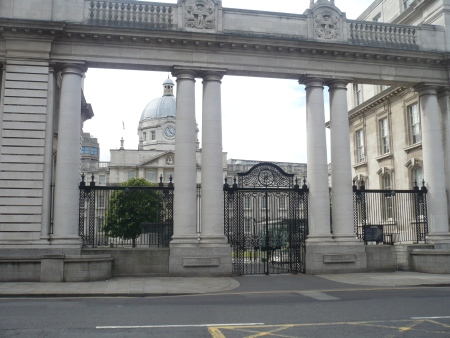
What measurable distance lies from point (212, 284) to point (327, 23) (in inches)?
542

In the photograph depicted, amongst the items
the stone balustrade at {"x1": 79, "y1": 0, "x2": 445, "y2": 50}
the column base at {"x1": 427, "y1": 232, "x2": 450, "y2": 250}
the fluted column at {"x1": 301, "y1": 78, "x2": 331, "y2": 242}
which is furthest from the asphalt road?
the stone balustrade at {"x1": 79, "y1": 0, "x2": 445, "y2": 50}

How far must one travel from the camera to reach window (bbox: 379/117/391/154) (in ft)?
109

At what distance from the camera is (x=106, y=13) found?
21.9 metres

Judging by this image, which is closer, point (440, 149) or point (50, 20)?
point (50, 20)

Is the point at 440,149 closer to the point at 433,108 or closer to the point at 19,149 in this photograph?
the point at 433,108

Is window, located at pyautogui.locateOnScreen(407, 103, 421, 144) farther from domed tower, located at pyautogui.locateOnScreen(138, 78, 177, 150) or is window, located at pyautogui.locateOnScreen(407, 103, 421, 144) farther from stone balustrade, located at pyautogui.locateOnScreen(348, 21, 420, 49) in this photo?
domed tower, located at pyautogui.locateOnScreen(138, 78, 177, 150)

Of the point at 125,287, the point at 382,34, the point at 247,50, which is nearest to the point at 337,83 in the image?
the point at 382,34

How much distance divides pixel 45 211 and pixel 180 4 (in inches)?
429

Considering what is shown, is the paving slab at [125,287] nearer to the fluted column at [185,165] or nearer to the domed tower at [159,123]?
the fluted column at [185,165]

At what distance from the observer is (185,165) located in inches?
843

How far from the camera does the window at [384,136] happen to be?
3328 cm

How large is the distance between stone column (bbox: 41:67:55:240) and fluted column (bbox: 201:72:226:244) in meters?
6.43

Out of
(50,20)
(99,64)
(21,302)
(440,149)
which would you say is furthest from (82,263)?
(440,149)

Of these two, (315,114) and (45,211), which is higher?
(315,114)
